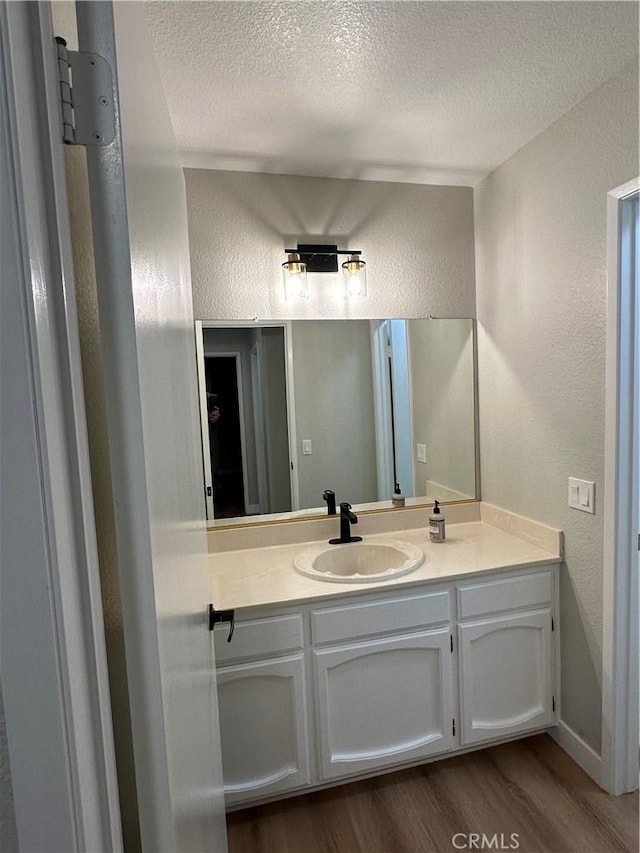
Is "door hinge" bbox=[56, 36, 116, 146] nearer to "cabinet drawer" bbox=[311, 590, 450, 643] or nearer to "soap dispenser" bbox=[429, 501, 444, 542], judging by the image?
"cabinet drawer" bbox=[311, 590, 450, 643]

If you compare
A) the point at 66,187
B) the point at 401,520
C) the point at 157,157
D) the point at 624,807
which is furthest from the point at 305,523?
the point at 66,187

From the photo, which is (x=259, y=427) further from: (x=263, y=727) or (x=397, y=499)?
(x=263, y=727)

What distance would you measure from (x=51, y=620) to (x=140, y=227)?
0.44 meters

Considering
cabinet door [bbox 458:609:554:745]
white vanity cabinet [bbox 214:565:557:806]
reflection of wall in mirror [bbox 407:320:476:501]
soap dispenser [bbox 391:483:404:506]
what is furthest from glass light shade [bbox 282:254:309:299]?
cabinet door [bbox 458:609:554:745]

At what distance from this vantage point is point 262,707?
1.56 metres

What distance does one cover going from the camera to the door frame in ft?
4.85

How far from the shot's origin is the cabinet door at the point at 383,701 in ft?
5.26

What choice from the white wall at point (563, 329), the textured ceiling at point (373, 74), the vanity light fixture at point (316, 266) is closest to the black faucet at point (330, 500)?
the white wall at point (563, 329)

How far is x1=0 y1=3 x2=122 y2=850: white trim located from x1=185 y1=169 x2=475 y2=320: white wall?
5.16ft

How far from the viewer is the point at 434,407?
7.40 feet

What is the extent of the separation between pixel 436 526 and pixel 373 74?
166cm

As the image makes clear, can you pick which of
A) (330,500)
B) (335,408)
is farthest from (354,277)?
(330,500)

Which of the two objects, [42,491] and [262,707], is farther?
[262,707]

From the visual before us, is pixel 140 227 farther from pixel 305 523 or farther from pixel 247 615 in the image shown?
pixel 305 523
